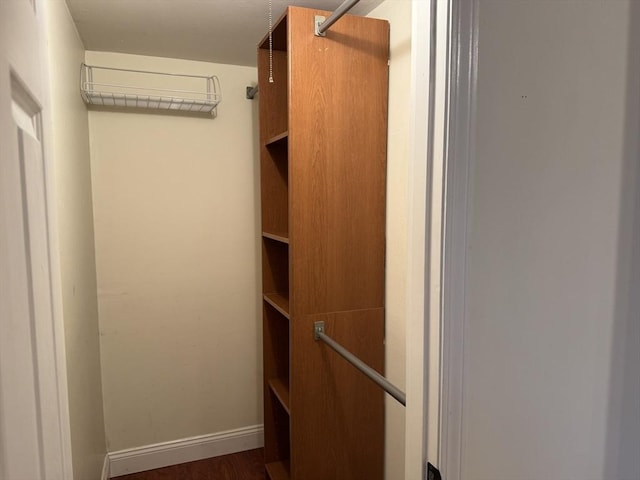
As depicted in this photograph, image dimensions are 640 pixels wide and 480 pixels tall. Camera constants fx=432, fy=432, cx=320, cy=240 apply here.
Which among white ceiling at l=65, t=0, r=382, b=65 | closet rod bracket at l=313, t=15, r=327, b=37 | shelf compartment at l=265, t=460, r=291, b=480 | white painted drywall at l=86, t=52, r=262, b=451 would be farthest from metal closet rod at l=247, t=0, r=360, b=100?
shelf compartment at l=265, t=460, r=291, b=480

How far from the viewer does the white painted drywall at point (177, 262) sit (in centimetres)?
228

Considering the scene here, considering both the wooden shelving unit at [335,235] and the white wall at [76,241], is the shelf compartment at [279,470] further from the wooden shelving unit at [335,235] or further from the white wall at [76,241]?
the white wall at [76,241]

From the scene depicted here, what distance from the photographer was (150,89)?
227 cm

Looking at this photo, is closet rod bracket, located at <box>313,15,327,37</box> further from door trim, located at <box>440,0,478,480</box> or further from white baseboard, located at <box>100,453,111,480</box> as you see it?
white baseboard, located at <box>100,453,111,480</box>

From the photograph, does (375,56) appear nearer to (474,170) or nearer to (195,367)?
(474,170)

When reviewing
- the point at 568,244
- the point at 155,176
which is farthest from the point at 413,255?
the point at 155,176

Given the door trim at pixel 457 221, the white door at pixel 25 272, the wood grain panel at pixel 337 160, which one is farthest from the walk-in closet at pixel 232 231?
the door trim at pixel 457 221

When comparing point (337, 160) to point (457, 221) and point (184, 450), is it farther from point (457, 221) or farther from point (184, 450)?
point (184, 450)

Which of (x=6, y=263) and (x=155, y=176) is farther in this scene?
(x=155, y=176)

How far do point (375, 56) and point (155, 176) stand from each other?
134 cm

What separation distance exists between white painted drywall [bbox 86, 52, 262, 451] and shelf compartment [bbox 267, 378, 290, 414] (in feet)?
1.48

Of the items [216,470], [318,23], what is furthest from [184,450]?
[318,23]

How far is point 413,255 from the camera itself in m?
0.81

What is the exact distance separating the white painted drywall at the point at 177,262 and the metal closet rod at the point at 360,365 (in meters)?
0.93
